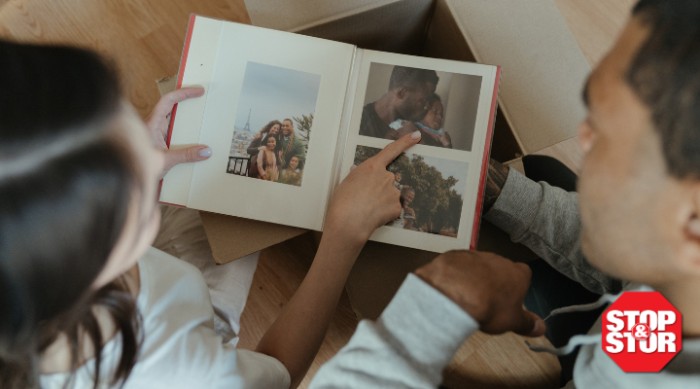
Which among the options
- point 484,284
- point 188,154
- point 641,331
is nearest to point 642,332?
point 641,331

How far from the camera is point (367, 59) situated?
0.60m

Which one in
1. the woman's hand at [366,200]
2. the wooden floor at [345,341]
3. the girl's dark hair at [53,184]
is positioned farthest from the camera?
the wooden floor at [345,341]

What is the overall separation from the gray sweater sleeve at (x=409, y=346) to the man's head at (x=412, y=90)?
248 mm

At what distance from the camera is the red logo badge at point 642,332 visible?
0.41 metres

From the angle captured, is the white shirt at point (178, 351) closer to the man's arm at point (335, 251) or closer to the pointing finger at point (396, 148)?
the man's arm at point (335, 251)

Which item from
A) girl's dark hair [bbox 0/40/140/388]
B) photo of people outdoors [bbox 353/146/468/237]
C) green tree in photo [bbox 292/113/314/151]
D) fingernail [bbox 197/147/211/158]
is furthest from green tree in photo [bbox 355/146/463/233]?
girl's dark hair [bbox 0/40/140/388]

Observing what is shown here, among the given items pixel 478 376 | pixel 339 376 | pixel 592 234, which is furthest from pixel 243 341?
pixel 592 234

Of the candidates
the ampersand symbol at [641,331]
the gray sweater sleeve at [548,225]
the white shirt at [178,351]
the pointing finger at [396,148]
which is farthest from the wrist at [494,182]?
the white shirt at [178,351]

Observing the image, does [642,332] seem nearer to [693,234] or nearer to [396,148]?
[693,234]

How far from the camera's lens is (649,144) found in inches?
12.4

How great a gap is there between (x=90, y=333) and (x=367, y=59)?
42 cm

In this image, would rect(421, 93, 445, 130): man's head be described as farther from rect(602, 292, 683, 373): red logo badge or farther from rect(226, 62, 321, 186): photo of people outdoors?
rect(602, 292, 683, 373): red logo badge

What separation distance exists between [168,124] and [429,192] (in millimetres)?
341

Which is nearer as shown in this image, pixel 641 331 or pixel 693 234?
pixel 693 234
